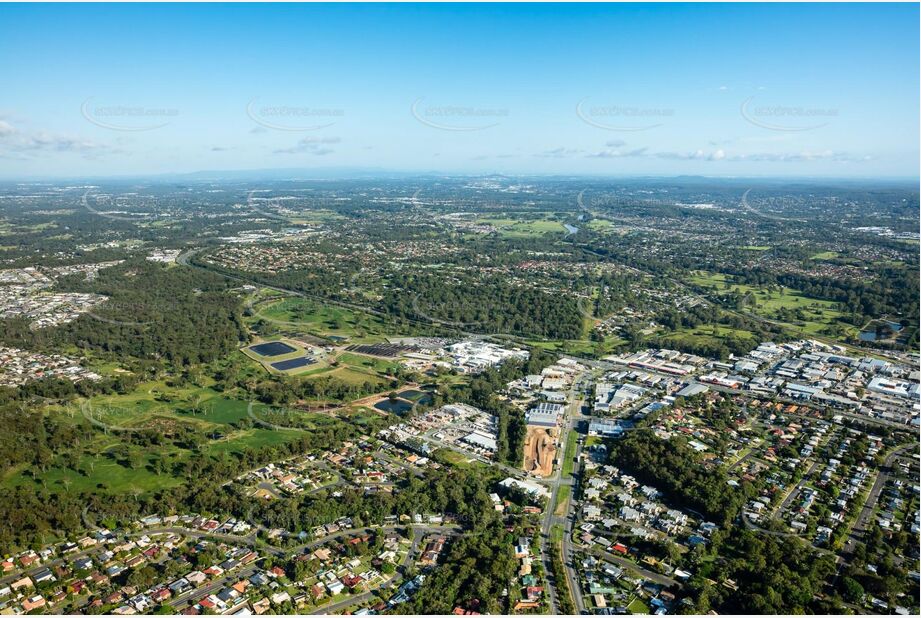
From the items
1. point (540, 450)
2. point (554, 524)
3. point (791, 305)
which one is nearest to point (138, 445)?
point (540, 450)

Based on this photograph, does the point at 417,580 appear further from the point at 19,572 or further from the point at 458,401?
the point at 458,401

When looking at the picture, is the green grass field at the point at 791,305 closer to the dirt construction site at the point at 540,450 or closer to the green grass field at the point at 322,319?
the dirt construction site at the point at 540,450

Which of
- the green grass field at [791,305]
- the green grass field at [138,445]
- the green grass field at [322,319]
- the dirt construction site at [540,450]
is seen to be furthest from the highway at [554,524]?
the green grass field at [791,305]

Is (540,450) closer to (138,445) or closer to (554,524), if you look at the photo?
(554,524)

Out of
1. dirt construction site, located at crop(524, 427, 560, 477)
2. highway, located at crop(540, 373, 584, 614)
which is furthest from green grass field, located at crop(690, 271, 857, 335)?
dirt construction site, located at crop(524, 427, 560, 477)

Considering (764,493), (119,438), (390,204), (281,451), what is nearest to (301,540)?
(281,451)

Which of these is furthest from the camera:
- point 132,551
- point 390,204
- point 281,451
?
point 390,204

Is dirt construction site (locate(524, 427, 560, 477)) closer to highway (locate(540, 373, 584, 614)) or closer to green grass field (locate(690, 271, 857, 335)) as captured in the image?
highway (locate(540, 373, 584, 614))

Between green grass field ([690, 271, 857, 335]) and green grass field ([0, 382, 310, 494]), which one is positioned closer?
green grass field ([0, 382, 310, 494])

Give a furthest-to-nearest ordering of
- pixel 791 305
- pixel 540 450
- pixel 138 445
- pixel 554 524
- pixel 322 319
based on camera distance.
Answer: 1. pixel 791 305
2. pixel 322 319
3. pixel 138 445
4. pixel 540 450
5. pixel 554 524
